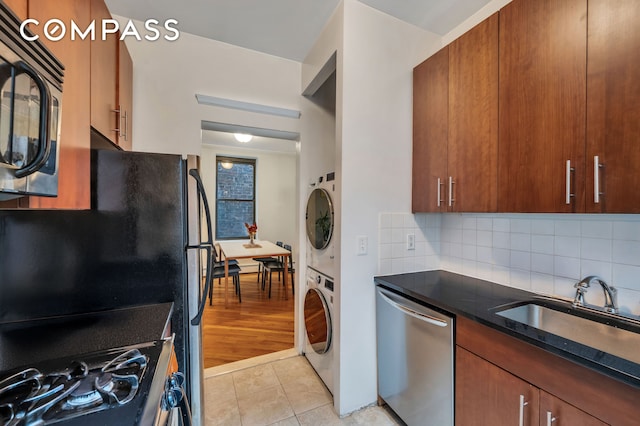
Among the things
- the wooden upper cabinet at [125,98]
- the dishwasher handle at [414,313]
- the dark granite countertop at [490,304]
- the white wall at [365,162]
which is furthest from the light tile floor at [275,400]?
the wooden upper cabinet at [125,98]

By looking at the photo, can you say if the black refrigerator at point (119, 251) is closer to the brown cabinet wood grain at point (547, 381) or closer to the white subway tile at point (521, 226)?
the brown cabinet wood grain at point (547, 381)

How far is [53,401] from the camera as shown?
2.02 ft

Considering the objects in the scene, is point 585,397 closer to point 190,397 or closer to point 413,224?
point 413,224

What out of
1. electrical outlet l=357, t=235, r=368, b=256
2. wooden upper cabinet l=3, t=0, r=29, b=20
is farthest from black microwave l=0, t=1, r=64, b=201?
electrical outlet l=357, t=235, r=368, b=256

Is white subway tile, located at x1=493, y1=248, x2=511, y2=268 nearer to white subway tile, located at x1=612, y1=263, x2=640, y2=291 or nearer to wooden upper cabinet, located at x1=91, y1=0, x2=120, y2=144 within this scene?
white subway tile, located at x1=612, y1=263, x2=640, y2=291

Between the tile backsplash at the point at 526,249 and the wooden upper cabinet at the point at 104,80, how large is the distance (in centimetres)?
167

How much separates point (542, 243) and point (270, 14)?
7.61ft

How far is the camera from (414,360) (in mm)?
1446

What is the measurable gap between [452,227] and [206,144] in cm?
453

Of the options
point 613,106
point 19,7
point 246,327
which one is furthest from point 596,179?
point 246,327

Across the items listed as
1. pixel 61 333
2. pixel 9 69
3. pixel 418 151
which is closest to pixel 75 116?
pixel 9 69

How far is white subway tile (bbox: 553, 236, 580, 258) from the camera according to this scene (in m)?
1.35

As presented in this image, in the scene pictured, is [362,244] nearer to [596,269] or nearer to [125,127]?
[596,269]

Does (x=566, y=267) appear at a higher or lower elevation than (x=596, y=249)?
lower
